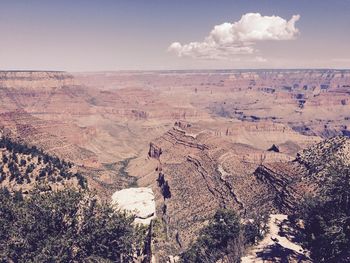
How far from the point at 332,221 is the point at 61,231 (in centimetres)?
3072

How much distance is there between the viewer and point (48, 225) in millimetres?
42250

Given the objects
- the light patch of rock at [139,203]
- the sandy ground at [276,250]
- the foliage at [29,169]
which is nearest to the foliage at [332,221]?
the sandy ground at [276,250]

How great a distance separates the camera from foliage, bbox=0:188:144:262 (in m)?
40.0

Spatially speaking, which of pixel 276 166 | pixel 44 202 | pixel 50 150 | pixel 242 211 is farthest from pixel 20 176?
pixel 50 150

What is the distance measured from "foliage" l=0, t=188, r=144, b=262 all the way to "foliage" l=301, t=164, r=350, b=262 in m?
22.4

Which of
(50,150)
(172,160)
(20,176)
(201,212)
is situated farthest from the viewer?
(172,160)

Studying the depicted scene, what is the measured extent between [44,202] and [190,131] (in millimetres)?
137175

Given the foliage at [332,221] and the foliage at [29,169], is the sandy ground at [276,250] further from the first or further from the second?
the foliage at [29,169]

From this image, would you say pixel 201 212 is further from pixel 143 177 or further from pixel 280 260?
pixel 143 177

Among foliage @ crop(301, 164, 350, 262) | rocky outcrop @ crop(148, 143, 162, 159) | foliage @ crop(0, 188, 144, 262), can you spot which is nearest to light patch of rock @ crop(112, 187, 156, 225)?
foliage @ crop(0, 188, 144, 262)

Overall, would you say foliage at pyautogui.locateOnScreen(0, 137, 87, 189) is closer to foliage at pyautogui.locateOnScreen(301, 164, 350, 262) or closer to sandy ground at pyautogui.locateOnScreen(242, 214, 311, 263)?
sandy ground at pyautogui.locateOnScreen(242, 214, 311, 263)

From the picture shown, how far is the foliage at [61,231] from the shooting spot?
131 ft

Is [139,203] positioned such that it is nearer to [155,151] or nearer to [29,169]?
[29,169]

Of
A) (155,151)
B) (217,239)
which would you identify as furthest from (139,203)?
(155,151)
